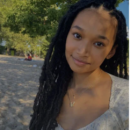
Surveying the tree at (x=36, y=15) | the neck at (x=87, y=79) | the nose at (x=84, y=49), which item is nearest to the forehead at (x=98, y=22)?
the nose at (x=84, y=49)

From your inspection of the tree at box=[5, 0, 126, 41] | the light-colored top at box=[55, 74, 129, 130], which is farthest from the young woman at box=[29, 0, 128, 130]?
the tree at box=[5, 0, 126, 41]

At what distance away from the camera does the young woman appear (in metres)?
1.22

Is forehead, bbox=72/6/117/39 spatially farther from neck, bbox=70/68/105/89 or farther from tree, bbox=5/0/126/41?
tree, bbox=5/0/126/41

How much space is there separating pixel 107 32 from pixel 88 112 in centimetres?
59

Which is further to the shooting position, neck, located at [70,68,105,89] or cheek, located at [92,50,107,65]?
neck, located at [70,68,105,89]

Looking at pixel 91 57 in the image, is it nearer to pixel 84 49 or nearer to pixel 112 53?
pixel 84 49

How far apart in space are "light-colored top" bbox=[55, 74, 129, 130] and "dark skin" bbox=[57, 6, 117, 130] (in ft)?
0.15

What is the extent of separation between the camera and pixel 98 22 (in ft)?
4.06

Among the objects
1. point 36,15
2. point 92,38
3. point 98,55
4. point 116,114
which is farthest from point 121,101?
point 36,15

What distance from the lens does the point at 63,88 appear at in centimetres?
159

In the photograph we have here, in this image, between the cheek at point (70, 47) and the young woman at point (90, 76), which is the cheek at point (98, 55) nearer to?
the young woman at point (90, 76)

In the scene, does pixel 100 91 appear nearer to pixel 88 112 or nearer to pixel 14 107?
pixel 88 112

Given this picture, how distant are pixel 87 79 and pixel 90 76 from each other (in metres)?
0.04

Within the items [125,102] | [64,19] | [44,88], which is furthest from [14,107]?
[125,102]
